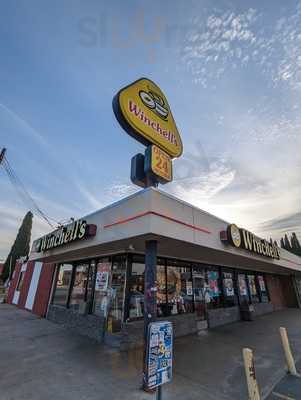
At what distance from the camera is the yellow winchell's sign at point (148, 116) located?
18.5 feet

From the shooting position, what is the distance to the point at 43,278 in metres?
14.0

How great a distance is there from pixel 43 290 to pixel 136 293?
30.3 feet

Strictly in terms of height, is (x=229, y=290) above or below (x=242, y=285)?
below

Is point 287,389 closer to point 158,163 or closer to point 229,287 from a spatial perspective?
point 158,163

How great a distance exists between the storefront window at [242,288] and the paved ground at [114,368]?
15.4ft

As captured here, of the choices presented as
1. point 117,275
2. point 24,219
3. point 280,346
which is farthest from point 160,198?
point 24,219

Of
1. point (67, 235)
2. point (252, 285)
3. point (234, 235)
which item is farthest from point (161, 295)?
point (252, 285)

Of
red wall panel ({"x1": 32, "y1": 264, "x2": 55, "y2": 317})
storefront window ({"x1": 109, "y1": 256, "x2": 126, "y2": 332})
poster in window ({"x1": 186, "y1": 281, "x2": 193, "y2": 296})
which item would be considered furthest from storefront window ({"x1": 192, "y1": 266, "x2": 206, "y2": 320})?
red wall panel ({"x1": 32, "y1": 264, "x2": 55, "y2": 317})

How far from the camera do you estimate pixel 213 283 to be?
1121 cm

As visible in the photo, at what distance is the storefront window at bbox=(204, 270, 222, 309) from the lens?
1055cm

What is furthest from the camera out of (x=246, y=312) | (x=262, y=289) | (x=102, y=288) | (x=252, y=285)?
(x=262, y=289)

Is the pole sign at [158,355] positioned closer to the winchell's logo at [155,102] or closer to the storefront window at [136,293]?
the storefront window at [136,293]

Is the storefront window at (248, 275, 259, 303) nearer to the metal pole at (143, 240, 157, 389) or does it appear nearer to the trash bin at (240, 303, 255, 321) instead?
the trash bin at (240, 303, 255, 321)

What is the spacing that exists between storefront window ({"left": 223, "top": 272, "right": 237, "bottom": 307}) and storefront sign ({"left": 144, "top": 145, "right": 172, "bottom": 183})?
28.7 feet
